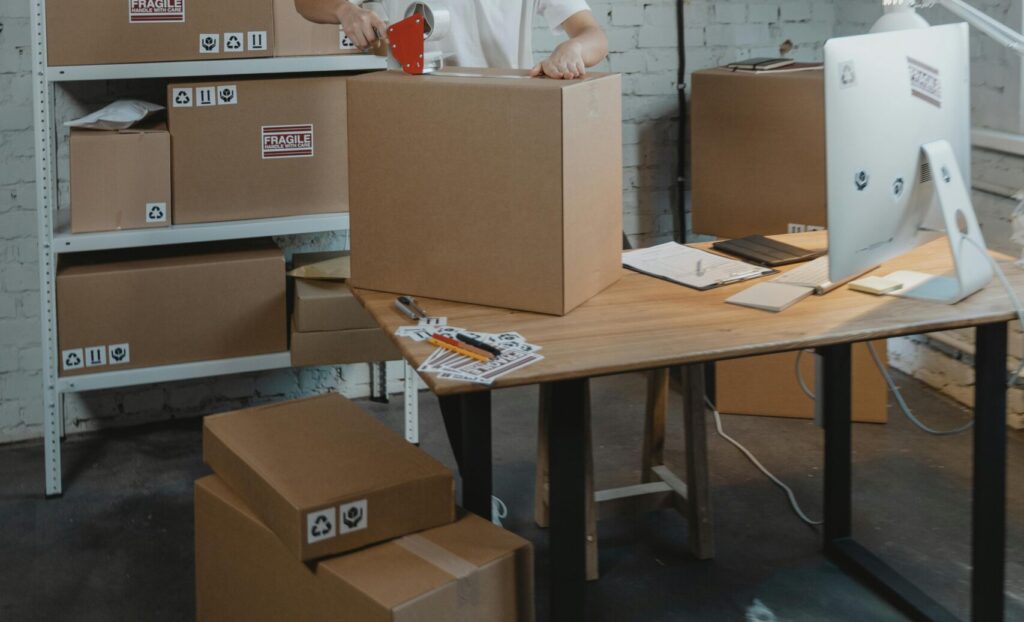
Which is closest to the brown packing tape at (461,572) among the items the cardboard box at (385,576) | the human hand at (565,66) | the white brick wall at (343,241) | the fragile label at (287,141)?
the cardboard box at (385,576)

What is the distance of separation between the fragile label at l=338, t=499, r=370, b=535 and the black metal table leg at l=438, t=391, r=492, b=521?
7.0 inches

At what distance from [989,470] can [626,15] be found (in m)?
2.22

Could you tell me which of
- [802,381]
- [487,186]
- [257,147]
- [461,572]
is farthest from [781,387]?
[461,572]

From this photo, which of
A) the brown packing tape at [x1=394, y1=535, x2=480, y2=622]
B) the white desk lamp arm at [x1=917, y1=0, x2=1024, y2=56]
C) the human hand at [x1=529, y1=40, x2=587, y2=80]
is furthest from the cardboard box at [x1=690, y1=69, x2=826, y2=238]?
the brown packing tape at [x1=394, y1=535, x2=480, y2=622]

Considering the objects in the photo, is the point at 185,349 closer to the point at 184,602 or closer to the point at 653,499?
the point at 184,602

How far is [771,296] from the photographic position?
2.07 meters

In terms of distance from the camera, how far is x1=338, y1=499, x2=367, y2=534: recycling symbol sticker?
6.18 feet

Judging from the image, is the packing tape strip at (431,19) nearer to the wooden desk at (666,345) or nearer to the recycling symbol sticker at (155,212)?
the wooden desk at (666,345)

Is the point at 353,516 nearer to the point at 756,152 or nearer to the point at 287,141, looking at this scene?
the point at 287,141

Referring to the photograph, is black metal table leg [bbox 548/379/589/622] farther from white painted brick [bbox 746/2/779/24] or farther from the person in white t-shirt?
white painted brick [bbox 746/2/779/24]

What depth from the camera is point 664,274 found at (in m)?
2.25

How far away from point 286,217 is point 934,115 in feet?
5.77

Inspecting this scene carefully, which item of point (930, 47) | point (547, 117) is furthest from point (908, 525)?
point (547, 117)

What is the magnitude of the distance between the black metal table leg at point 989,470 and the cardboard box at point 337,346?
157 centimetres
